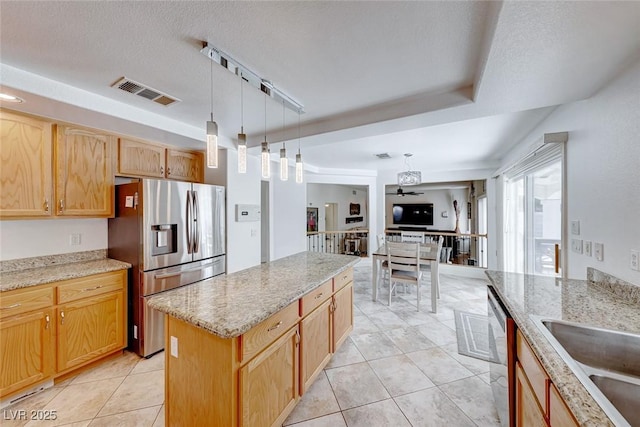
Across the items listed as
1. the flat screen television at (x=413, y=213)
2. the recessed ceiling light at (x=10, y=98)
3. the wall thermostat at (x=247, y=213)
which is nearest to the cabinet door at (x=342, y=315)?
the wall thermostat at (x=247, y=213)

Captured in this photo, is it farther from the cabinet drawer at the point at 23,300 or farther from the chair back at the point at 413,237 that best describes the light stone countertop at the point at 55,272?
the chair back at the point at 413,237

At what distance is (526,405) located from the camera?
1.12 metres

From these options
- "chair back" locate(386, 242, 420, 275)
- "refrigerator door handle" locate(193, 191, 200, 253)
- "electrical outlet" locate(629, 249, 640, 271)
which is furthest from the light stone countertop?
"electrical outlet" locate(629, 249, 640, 271)

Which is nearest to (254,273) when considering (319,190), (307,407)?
(307,407)

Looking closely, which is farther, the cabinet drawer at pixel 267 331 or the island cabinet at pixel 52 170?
the island cabinet at pixel 52 170

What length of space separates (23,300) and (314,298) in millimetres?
2091

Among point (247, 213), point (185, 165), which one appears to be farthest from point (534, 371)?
point (185, 165)

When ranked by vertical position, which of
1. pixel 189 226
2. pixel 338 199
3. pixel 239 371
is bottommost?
pixel 239 371

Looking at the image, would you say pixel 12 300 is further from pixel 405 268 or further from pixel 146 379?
pixel 405 268

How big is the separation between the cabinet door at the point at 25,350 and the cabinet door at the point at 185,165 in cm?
170

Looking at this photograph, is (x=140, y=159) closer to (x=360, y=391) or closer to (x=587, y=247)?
(x=360, y=391)

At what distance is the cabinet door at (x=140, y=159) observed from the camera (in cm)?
255

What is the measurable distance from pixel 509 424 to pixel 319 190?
751 centimetres

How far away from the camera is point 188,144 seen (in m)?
2.92
